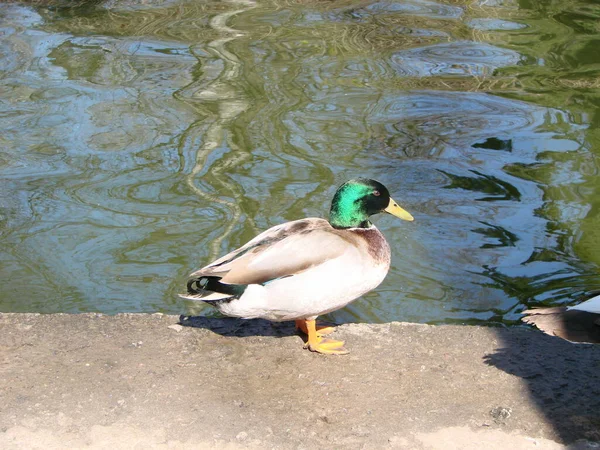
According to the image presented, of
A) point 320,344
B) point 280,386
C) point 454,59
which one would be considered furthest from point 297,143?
point 280,386

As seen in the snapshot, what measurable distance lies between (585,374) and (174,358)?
1709mm

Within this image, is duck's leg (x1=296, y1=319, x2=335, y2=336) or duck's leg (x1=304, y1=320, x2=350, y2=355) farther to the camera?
duck's leg (x1=296, y1=319, x2=335, y2=336)

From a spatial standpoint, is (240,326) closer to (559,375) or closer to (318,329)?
(318,329)

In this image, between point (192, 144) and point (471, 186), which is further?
point (192, 144)

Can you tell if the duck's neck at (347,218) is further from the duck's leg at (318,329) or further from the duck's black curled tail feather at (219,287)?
the duck's black curled tail feather at (219,287)

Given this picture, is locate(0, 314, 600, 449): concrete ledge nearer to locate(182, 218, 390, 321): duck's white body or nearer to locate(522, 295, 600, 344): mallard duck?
locate(182, 218, 390, 321): duck's white body

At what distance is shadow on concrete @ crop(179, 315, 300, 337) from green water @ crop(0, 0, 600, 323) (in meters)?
0.59

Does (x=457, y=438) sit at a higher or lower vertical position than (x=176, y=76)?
higher

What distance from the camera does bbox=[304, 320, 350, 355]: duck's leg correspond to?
3.59 meters

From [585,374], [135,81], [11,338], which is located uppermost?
[585,374]

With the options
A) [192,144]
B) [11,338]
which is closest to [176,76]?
[192,144]

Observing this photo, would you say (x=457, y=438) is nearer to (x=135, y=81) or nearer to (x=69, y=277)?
(x=69, y=277)

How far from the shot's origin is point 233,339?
3.73 m

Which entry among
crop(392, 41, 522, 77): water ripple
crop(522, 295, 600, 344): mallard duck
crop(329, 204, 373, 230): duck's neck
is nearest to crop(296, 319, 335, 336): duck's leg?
crop(329, 204, 373, 230): duck's neck
